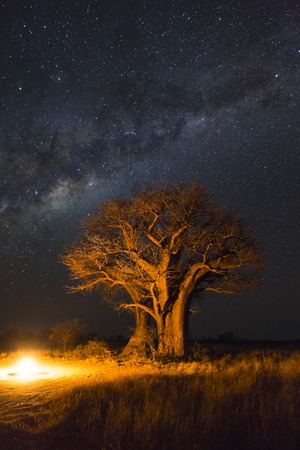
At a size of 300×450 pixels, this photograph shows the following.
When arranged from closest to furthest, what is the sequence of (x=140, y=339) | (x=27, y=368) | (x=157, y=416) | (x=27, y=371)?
(x=157, y=416)
(x=27, y=371)
(x=27, y=368)
(x=140, y=339)

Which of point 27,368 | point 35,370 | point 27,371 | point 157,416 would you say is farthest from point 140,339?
point 157,416

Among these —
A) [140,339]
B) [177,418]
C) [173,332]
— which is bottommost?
[177,418]

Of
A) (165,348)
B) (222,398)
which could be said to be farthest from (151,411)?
(165,348)

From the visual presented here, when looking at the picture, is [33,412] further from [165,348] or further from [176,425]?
[165,348]

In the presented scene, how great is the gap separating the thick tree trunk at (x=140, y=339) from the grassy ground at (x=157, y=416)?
958 cm

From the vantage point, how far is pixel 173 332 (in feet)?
66.8

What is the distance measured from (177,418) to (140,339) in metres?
14.9

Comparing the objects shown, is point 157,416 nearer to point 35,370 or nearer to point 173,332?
point 35,370

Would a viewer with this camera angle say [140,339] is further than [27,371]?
Yes

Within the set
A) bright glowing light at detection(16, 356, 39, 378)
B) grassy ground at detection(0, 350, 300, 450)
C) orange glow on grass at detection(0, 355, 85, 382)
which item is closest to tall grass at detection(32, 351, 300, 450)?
grassy ground at detection(0, 350, 300, 450)

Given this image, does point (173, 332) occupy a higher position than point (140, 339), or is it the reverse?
point (173, 332)

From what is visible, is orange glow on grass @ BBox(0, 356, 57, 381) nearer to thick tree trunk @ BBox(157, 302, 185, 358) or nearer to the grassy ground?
the grassy ground

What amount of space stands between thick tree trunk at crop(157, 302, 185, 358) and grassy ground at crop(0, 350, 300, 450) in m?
8.50

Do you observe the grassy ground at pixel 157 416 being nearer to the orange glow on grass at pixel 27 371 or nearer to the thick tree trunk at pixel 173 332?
the orange glow on grass at pixel 27 371
